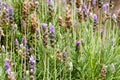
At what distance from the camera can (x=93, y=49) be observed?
325cm

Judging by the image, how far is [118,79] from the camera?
3.18 m

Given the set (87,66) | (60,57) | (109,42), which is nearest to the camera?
(60,57)

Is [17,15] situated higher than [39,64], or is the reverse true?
[17,15]

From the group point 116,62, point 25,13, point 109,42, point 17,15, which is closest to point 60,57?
point 25,13

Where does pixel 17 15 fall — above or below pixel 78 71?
above

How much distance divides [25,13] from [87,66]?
0.84 metres

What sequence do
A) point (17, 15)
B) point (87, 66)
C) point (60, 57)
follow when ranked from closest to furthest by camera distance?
point (60, 57), point (87, 66), point (17, 15)

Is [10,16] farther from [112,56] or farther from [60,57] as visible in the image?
[112,56]

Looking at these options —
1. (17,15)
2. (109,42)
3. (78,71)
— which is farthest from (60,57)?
(17,15)

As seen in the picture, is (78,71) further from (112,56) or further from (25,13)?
(25,13)

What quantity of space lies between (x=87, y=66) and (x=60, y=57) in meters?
0.63

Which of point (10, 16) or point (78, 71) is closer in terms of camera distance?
point (10, 16)

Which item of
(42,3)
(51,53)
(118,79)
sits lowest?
(118,79)

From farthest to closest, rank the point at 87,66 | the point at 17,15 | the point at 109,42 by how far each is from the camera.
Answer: the point at 17,15 < the point at 109,42 < the point at 87,66
